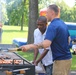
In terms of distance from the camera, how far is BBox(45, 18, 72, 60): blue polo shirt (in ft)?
16.3

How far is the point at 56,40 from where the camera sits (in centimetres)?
506

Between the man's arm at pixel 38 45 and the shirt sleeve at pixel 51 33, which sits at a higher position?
the shirt sleeve at pixel 51 33

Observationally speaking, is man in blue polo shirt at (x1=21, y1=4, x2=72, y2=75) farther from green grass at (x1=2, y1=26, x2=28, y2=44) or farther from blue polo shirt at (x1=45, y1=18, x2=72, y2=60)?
green grass at (x1=2, y1=26, x2=28, y2=44)

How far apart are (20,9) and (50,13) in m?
44.7

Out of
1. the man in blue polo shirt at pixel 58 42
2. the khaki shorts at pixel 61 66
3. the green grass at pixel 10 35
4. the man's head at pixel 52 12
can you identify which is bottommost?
the green grass at pixel 10 35

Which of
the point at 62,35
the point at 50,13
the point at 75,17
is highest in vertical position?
the point at 50,13

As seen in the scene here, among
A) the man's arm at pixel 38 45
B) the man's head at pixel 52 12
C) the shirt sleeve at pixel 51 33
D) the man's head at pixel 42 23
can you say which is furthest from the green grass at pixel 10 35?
the man's arm at pixel 38 45

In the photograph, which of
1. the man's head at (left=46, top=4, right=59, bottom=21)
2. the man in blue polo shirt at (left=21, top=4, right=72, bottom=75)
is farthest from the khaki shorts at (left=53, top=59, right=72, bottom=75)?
the man's head at (left=46, top=4, right=59, bottom=21)

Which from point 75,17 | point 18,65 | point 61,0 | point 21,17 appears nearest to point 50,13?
point 18,65

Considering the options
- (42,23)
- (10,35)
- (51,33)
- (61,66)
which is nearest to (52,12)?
(51,33)

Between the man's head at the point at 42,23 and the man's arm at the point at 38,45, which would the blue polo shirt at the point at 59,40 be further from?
the man's head at the point at 42,23

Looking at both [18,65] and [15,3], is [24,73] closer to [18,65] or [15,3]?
[18,65]

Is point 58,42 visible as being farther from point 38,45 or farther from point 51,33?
point 38,45

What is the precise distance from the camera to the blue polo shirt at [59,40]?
16.3 ft
